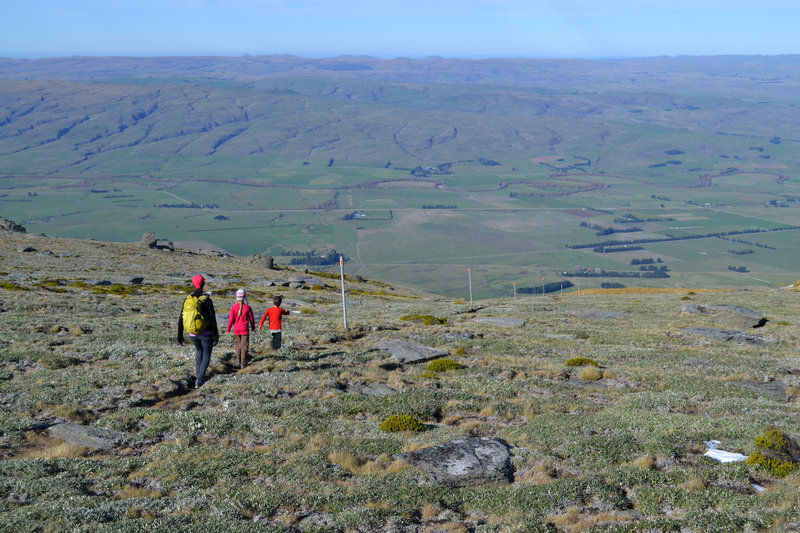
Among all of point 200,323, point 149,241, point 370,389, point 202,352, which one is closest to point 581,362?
point 370,389

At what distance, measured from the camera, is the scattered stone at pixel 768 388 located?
2205cm

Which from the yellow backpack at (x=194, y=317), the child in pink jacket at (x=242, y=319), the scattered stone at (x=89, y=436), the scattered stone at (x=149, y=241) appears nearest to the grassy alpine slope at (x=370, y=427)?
the scattered stone at (x=89, y=436)

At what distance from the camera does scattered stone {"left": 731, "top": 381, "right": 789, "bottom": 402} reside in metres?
22.0

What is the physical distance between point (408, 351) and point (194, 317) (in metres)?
10.5

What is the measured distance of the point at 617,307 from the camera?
169 ft

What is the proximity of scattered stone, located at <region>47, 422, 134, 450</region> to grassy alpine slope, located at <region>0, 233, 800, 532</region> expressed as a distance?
0.19 m

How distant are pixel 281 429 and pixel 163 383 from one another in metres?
6.49

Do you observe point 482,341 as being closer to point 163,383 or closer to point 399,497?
point 163,383

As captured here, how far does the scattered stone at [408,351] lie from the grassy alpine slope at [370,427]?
0.75 m

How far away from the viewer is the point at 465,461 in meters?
14.2

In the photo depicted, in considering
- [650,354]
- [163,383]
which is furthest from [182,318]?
[650,354]

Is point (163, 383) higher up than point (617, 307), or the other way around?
point (163, 383)

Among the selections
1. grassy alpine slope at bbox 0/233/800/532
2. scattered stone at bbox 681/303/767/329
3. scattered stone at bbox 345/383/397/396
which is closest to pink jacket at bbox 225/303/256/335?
grassy alpine slope at bbox 0/233/800/532

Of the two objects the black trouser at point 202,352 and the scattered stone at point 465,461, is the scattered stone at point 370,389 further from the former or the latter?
the scattered stone at point 465,461
